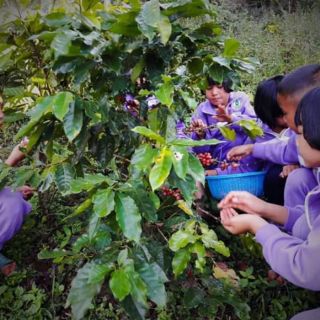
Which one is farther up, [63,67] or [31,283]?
[63,67]

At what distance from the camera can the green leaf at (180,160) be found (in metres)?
0.93

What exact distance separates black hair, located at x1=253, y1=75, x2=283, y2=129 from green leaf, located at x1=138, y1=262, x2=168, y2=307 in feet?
4.24

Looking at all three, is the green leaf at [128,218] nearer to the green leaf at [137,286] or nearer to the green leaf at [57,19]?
the green leaf at [137,286]

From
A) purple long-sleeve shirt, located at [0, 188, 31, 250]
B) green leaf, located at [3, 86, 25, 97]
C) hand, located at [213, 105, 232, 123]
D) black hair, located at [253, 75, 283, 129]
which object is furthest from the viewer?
hand, located at [213, 105, 232, 123]

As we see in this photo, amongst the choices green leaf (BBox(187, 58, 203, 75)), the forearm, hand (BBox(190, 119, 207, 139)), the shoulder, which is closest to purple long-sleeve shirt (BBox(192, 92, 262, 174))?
the shoulder

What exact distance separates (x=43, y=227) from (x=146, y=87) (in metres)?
1.25

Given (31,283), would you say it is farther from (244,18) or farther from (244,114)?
(244,18)

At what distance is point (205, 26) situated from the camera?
1280mm

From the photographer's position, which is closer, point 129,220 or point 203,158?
point 129,220

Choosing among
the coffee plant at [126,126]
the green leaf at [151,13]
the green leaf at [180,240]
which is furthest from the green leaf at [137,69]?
the green leaf at [180,240]

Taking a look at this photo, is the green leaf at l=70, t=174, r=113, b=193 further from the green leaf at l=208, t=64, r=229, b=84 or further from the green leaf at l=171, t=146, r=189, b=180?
the green leaf at l=208, t=64, r=229, b=84

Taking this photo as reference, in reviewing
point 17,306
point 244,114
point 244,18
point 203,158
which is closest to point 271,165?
point 244,114

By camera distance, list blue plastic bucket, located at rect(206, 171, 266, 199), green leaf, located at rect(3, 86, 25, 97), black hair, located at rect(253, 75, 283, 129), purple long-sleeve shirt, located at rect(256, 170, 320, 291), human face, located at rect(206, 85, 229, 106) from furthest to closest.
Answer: human face, located at rect(206, 85, 229, 106) → black hair, located at rect(253, 75, 283, 129) → blue plastic bucket, located at rect(206, 171, 266, 199) → green leaf, located at rect(3, 86, 25, 97) → purple long-sleeve shirt, located at rect(256, 170, 320, 291)

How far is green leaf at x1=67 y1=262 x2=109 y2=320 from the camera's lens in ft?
3.21
